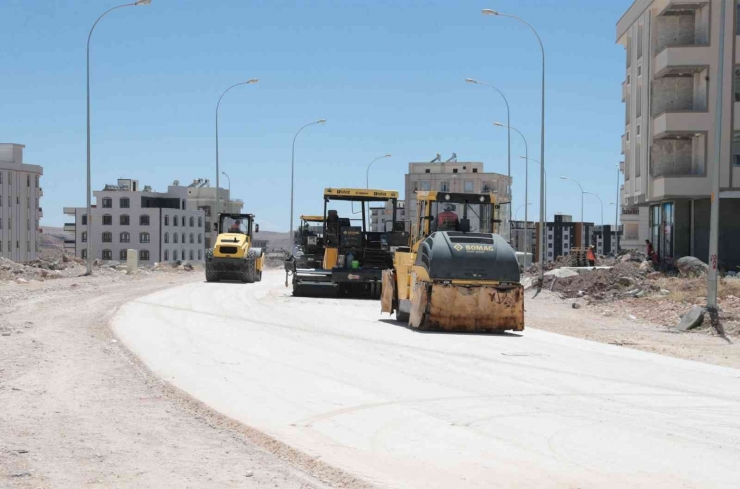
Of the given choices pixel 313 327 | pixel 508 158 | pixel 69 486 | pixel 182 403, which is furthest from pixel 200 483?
pixel 508 158

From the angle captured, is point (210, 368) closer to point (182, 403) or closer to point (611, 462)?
point (182, 403)

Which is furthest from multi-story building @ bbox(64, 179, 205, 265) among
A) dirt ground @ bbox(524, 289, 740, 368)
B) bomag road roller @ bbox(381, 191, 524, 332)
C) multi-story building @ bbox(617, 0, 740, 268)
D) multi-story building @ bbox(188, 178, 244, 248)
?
bomag road roller @ bbox(381, 191, 524, 332)

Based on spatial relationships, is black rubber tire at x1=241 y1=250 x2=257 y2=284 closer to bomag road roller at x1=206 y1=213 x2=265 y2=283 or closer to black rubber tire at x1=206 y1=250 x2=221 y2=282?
bomag road roller at x1=206 y1=213 x2=265 y2=283

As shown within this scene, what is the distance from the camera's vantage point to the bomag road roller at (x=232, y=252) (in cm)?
3819

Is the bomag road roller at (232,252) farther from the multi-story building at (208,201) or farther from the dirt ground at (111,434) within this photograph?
the multi-story building at (208,201)

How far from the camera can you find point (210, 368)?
11.9 meters

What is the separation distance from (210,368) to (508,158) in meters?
39.7

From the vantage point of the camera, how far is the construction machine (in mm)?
28781

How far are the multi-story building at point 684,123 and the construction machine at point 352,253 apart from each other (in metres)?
14.9

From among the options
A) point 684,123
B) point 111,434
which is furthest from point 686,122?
point 111,434

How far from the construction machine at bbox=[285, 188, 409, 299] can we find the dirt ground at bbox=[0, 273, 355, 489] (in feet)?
50.6

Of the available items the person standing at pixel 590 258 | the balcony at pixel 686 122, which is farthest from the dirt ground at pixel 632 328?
the person standing at pixel 590 258

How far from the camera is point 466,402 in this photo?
31.3 ft

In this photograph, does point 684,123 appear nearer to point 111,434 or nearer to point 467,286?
point 467,286
